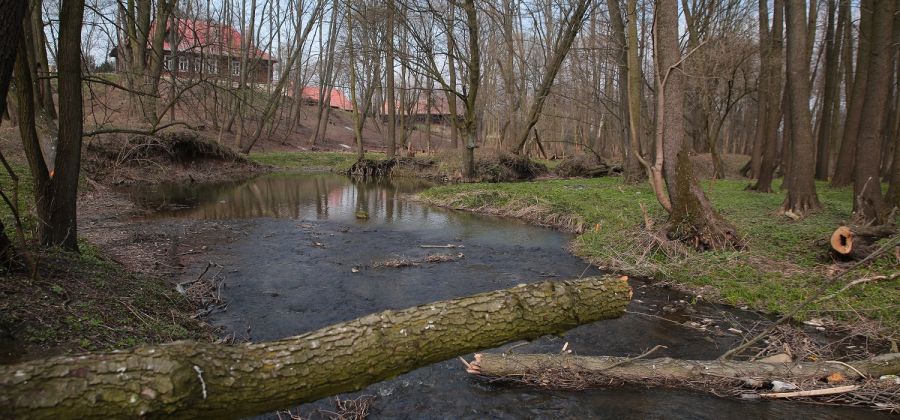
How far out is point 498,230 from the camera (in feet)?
42.5

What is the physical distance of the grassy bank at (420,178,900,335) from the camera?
665cm

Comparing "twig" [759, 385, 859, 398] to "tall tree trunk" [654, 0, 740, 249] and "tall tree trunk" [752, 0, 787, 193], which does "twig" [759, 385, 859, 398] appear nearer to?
"tall tree trunk" [654, 0, 740, 249]

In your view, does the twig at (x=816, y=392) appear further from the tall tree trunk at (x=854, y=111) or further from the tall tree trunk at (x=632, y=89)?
the tall tree trunk at (x=854, y=111)

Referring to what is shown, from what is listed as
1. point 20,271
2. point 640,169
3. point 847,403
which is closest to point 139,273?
point 20,271

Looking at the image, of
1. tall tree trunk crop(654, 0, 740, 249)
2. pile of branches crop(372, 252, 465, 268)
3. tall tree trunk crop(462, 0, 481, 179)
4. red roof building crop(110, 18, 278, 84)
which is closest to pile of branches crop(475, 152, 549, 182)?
tall tree trunk crop(462, 0, 481, 179)

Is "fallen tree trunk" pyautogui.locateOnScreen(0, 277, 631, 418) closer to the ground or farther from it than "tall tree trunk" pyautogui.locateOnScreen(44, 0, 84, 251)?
closer to the ground

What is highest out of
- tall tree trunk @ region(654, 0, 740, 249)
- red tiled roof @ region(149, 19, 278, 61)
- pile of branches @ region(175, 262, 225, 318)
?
red tiled roof @ region(149, 19, 278, 61)

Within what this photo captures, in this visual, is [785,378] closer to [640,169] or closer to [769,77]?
[640,169]

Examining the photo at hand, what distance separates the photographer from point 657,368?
4.61 metres

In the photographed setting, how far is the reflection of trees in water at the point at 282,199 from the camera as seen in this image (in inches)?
588

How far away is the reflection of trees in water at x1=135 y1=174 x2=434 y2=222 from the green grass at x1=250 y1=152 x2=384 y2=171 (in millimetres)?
8016

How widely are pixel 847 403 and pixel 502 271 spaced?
5.27 m

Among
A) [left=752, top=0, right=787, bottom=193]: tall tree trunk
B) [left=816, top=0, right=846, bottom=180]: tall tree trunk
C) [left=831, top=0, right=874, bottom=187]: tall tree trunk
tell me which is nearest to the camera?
[left=831, top=0, right=874, bottom=187]: tall tree trunk

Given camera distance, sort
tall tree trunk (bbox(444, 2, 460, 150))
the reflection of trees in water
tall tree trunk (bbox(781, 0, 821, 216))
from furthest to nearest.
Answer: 1. tall tree trunk (bbox(444, 2, 460, 150))
2. the reflection of trees in water
3. tall tree trunk (bbox(781, 0, 821, 216))
